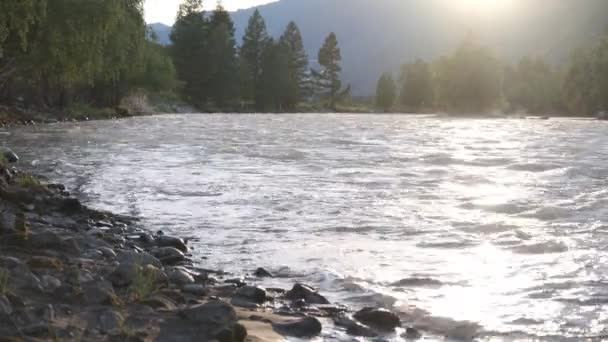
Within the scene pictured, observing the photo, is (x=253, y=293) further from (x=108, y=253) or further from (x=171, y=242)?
(x=171, y=242)

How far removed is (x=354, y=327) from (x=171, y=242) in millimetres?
3579

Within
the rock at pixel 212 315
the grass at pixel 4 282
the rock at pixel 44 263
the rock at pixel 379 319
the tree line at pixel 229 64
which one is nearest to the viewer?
the grass at pixel 4 282

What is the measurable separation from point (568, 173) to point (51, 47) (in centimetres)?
1749

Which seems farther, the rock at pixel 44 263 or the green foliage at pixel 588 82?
the green foliage at pixel 588 82

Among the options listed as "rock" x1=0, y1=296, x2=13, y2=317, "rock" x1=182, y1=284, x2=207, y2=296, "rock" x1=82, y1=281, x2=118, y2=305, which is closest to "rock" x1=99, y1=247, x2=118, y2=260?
"rock" x1=182, y1=284, x2=207, y2=296

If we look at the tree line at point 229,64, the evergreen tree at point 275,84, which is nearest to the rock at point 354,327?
the tree line at point 229,64

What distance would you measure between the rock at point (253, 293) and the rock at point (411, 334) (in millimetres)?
1347

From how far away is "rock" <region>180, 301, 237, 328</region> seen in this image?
5.08 m

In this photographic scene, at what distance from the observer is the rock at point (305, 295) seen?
6.17m

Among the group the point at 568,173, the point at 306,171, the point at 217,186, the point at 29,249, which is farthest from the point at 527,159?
the point at 29,249

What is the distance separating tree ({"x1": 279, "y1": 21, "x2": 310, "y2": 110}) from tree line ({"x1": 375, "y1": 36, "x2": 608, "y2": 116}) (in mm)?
14643

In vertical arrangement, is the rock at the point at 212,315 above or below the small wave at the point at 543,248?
above

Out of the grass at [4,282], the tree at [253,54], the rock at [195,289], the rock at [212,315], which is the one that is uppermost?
the tree at [253,54]

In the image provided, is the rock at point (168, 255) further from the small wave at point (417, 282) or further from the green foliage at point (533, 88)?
the green foliage at point (533, 88)
